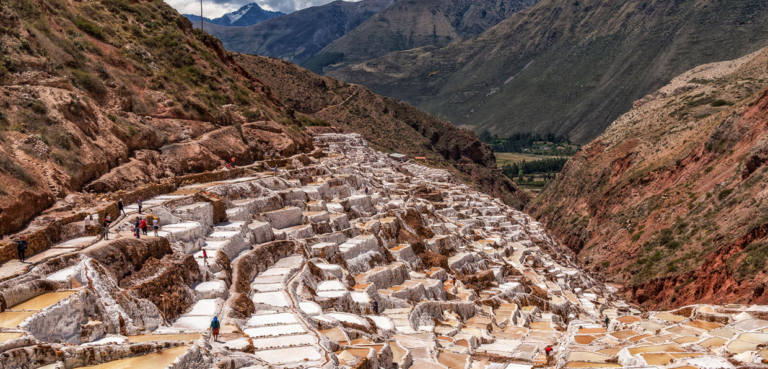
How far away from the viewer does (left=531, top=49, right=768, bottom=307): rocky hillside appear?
4150cm

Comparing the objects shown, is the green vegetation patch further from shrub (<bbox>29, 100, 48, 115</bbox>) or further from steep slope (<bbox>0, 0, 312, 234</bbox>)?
shrub (<bbox>29, 100, 48, 115</bbox>)

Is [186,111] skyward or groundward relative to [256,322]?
skyward

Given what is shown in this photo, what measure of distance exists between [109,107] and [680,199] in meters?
47.5

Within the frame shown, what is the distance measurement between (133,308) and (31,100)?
41.5ft

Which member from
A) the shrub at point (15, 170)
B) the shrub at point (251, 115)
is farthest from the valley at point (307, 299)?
the shrub at point (251, 115)

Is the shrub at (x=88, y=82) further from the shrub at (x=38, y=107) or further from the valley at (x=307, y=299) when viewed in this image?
the shrub at (x=38, y=107)

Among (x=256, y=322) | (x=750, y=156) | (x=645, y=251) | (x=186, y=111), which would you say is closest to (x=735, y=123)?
(x=750, y=156)

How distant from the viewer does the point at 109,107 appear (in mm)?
33812

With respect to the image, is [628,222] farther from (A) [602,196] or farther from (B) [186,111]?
(B) [186,111]

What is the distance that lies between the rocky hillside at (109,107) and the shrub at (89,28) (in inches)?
2.4

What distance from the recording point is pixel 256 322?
69.2 feet

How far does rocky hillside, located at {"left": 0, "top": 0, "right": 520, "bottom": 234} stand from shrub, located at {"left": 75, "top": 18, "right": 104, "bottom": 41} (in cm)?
6

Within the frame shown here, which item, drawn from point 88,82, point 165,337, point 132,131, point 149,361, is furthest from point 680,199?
point 149,361

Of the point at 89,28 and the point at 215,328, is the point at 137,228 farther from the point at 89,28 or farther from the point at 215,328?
the point at 89,28
